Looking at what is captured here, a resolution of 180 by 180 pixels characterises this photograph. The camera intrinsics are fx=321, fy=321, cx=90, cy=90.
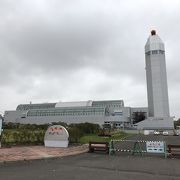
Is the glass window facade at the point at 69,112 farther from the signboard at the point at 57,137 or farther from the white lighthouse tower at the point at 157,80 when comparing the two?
the signboard at the point at 57,137

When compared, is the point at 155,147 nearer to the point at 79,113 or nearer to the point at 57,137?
the point at 57,137

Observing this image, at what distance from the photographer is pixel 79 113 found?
15700 centimetres

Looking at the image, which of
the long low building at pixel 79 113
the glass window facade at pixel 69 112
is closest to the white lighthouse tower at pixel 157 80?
the long low building at pixel 79 113

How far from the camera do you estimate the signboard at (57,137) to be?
94.6 feet

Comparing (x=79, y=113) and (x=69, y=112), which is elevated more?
(x=69, y=112)

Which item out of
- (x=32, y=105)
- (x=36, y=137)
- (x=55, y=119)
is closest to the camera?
(x=36, y=137)

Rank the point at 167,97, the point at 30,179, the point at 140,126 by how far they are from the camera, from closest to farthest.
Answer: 1. the point at 30,179
2. the point at 167,97
3. the point at 140,126

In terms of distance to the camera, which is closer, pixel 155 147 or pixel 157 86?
pixel 155 147

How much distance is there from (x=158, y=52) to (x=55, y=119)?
62653mm

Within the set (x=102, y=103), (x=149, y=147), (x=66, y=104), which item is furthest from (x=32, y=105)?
(x=149, y=147)

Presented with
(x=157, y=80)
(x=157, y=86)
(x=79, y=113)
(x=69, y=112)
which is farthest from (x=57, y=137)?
(x=69, y=112)

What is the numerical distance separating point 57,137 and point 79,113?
128 meters

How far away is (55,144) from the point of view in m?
29.1

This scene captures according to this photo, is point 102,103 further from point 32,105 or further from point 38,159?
point 38,159
